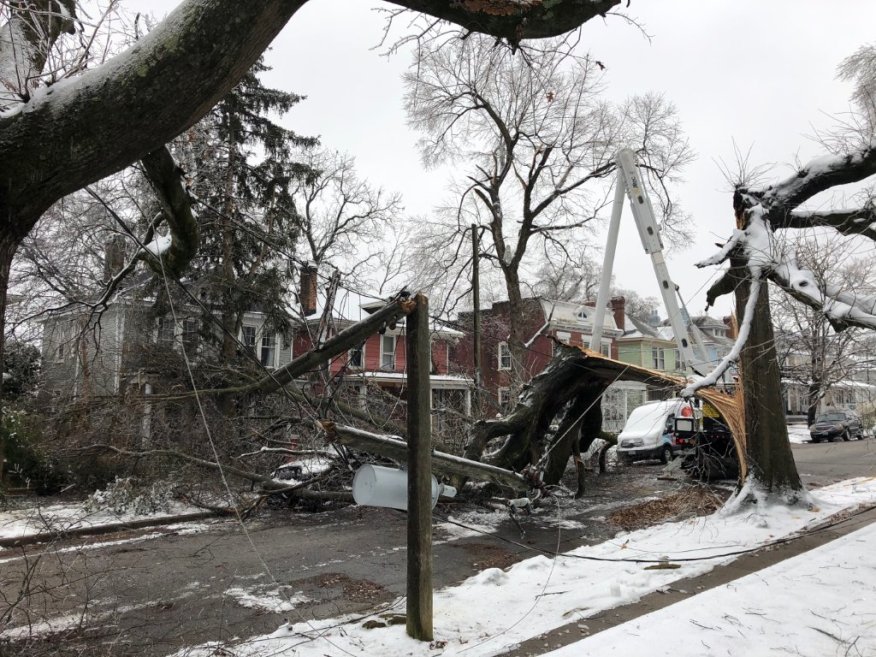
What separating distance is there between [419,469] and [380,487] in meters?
0.37

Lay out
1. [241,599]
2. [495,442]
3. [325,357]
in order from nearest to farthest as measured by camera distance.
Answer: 1. [325,357]
2. [241,599]
3. [495,442]

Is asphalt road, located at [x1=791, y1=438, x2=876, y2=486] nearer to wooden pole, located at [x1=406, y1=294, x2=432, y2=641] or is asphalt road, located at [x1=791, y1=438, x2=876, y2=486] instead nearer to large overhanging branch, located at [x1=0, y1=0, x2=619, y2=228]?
wooden pole, located at [x1=406, y1=294, x2=432, y2=641]

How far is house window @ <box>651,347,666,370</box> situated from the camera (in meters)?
41.3

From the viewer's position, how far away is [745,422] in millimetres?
9398

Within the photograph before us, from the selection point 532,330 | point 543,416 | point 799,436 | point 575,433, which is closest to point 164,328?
point 543,416

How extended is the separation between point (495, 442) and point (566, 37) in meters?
8.62

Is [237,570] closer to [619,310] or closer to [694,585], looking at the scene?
[694,585]

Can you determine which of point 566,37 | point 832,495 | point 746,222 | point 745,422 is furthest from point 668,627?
point 832,495

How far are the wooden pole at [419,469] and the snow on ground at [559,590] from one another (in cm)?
36

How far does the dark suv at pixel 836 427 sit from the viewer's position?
91.9 ft

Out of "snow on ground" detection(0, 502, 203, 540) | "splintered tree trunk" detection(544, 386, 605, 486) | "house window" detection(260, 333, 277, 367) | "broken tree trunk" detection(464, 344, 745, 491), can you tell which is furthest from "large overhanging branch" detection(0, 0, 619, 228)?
"house window" detection(260, 333, 277, 367)

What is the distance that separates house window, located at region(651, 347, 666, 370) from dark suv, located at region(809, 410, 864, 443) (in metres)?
12.7

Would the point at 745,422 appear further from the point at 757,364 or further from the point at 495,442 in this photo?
the point at 495,442

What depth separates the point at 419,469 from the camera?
15.7ft
